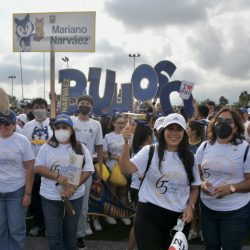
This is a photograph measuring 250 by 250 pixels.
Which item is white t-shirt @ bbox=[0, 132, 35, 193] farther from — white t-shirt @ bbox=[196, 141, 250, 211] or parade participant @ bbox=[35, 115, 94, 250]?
white t-shirt @ bbox=[196, 141, 250, 211]

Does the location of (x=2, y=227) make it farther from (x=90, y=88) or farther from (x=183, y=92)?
(x=90, y=88)

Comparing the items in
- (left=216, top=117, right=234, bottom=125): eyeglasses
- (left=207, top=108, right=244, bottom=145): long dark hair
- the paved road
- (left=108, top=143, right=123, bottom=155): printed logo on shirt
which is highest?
(left=216, top=117, right=234, bottom=125): eyeglasses

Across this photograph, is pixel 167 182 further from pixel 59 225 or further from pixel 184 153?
pixel 59 225

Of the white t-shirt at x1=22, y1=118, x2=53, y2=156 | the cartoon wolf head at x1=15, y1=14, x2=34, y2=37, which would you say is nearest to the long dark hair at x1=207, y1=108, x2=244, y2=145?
the white t-shirt at x1=22, y1=118, x2=53, y2=156

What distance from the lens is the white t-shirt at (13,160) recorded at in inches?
161

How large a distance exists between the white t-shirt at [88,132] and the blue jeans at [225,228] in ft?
7.50

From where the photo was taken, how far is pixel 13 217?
4.14 m

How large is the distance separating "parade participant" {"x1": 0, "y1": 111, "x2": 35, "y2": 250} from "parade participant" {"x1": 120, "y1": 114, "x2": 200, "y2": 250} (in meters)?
1.46

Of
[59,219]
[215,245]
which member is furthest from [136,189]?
[215,245]

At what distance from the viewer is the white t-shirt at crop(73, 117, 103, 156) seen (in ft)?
17.6

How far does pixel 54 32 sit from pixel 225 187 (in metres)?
6.46

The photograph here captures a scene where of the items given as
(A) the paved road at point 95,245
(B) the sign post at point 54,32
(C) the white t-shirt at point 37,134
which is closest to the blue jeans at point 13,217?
(A) the paved road at point 95,245

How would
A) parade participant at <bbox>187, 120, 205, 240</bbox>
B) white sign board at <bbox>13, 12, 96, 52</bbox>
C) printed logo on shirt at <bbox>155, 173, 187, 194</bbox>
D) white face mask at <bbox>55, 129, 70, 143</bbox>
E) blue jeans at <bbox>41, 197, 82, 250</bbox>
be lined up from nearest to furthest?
printed logo on shirt at <bbox>155, 173, 187, 194</bbox> < blue jeans at <bbox>41, 197, 82, 250</bbox> < white face mask at <bbox>55, 129, 70, 143</bbox> < parade participant at <bbox>187, 120, 205, 240</bbox> < white sign board at <bbox>13, 12, 96, 52</bbox>

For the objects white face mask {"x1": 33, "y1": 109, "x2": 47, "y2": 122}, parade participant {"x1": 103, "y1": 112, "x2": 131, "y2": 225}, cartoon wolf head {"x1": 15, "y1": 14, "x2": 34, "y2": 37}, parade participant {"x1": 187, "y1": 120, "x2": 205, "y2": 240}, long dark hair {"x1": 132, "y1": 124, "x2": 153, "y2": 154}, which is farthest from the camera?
cartoon wolf head {"x1": 15, "y1": 14, "x2": 34, "y2": 37}
